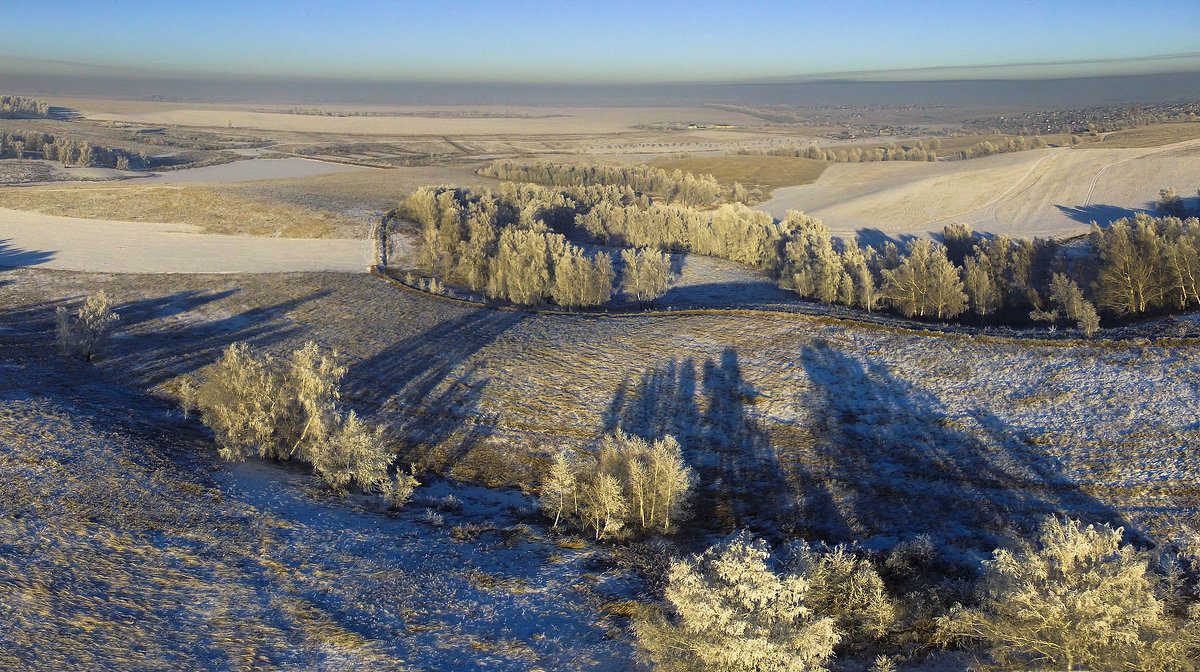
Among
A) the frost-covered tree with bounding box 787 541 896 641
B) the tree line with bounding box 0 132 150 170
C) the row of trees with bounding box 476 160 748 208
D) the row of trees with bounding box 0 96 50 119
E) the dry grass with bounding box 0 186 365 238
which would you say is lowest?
the frost-covered tree with bounding box 787 541 896 641

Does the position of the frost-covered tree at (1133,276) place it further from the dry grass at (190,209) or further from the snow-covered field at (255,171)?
the snow-covered field at (255,171)

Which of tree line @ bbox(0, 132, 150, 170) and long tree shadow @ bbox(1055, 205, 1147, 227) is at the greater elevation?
tree line @ bbox(0, 132, 150, 170)

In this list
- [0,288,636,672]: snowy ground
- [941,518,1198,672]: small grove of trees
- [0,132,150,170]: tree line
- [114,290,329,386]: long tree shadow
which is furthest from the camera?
[0,132,150,170]: tree line

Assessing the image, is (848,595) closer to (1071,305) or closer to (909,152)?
(1071,305)

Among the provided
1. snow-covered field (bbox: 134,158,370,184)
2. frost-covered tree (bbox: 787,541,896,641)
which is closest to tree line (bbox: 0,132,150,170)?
snow-covered field (bbox: 134,158,370,184)

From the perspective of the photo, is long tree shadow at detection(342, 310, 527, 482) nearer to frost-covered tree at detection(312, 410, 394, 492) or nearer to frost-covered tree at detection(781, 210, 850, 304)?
frost-covered tree at detection(312, 410, 394, 492)
